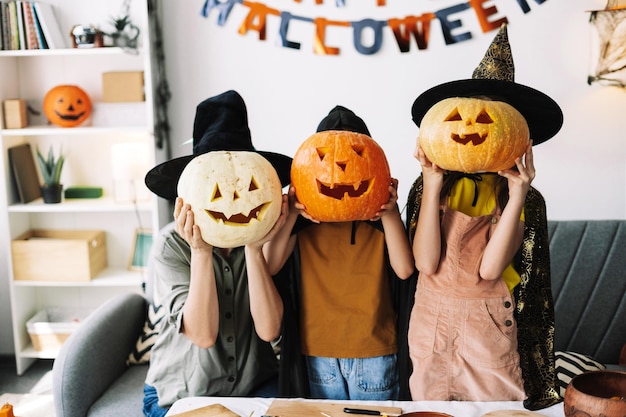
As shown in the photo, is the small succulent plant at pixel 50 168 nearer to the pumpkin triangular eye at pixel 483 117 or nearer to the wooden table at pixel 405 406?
the wooden table at pixel 405 406

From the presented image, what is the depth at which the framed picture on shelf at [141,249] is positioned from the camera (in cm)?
363

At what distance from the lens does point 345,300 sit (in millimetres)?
1729

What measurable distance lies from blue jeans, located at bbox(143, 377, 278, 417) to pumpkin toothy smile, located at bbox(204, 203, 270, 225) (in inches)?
29.1

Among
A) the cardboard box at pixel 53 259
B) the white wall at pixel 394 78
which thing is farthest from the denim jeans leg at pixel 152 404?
the white wall at pixel 394 78

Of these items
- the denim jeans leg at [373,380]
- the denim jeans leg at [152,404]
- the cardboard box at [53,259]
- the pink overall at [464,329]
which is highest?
the pink overall at [464,329]

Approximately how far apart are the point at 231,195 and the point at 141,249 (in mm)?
2333

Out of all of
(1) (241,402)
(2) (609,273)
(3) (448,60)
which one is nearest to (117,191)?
(3) (448,60)

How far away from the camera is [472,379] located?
1.60 m

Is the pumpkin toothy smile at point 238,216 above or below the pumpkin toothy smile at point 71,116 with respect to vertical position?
below

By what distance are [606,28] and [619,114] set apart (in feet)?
1.38

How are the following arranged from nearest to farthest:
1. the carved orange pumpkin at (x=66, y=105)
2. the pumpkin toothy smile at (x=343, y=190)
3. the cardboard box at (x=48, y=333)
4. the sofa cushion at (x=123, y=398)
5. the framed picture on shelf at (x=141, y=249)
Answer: the pumpkin toothy smile at (x=343, y=190)
the sofa cushion at (x=123, y=398)
the carved orange pumpkin at (x=66, y=105)
the cardboard box at (x=48, y=333)
the framed picture on shelf at (x=141, y=249)

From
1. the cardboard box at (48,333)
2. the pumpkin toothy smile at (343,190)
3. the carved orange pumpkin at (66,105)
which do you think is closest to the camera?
the pumpkin toothy smile at (343,190)

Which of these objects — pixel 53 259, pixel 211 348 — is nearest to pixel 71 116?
pixel 53 259

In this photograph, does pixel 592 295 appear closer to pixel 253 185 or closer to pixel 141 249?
pixel 253 185
